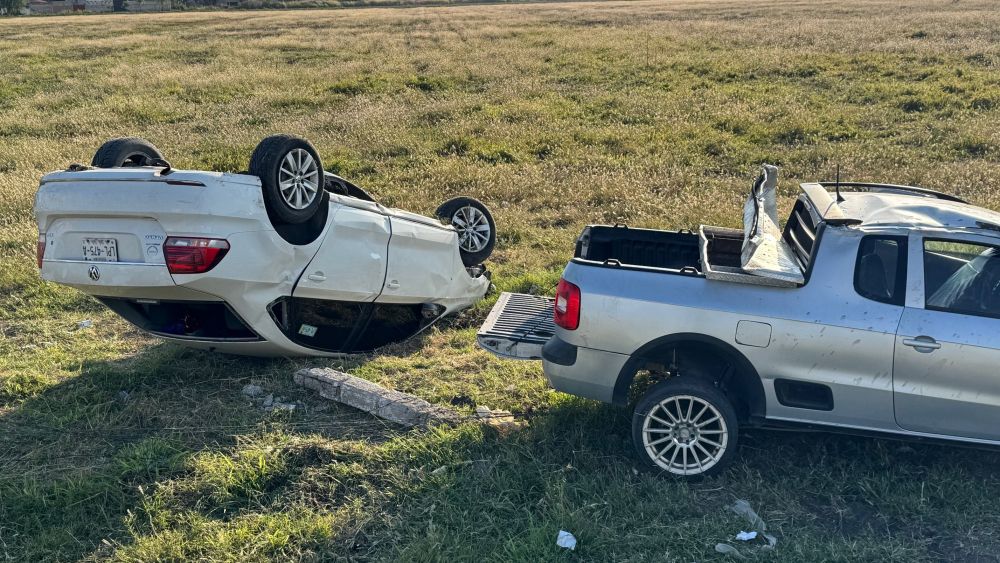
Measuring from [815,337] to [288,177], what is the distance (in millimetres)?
3398

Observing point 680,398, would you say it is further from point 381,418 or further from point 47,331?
point 47,331

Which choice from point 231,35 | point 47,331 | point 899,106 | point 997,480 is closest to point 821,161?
point 899,106

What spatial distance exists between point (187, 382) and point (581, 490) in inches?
121

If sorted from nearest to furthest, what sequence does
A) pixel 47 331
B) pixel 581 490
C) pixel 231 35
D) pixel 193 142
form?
1. pixel 581 490
2. pixel 47 331
3. pixel 193 142
4. pixel 231 35

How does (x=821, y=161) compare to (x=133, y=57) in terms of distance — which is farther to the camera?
(x=133, y=57)

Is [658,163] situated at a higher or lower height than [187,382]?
higher

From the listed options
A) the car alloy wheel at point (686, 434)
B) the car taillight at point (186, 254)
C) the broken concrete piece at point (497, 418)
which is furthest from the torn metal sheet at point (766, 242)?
the car taillight at point (186, 254)

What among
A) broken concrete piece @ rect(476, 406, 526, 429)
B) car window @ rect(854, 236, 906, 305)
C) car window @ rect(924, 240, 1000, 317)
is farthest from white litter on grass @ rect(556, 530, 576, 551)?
car window @ rect(924, 240, 1000, 317)

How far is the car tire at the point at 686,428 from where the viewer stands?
4434mm

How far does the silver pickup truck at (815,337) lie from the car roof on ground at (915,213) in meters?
0.02

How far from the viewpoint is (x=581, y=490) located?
14.0ft

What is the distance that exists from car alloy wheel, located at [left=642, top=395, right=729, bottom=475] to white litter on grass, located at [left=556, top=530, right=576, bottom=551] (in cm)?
88

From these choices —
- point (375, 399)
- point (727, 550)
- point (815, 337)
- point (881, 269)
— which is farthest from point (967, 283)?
point (375, 399)

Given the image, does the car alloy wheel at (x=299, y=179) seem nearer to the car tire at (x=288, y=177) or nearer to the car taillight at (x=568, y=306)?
the car tire at (x=288, y=177)
